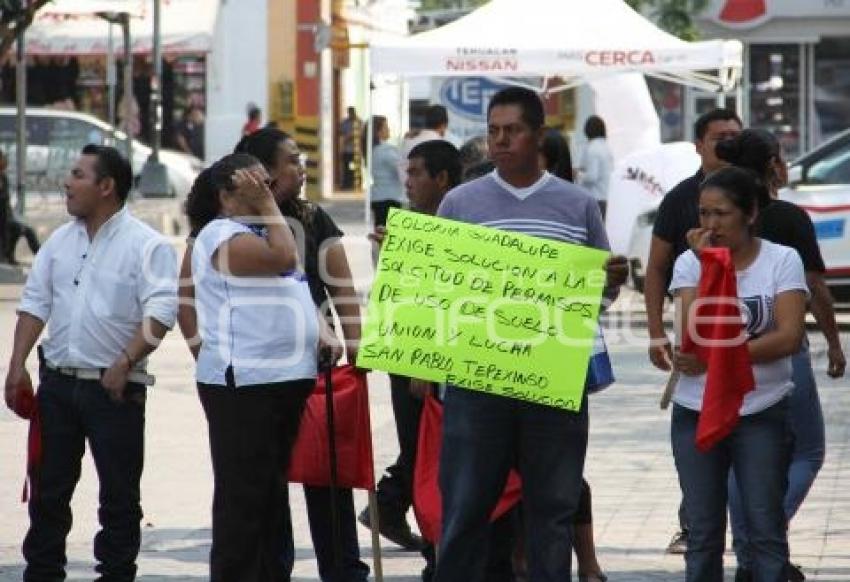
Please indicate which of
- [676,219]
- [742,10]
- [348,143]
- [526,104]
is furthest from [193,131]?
[526,104]

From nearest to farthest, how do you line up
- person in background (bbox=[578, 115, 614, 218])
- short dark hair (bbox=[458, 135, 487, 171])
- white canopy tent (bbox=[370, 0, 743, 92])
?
1. short dark hair (bbox=[458, 135, 487, 171])
2. white canopy tent (bbox=[370, 0, 743, 92])
3. person in background (bbox=[578, 115, 614, 218])

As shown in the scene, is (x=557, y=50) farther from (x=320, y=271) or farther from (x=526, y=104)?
(x=526, y=104)

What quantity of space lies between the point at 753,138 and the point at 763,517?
5.33 ft

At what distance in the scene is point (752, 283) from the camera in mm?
7086

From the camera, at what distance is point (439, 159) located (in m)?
8.38

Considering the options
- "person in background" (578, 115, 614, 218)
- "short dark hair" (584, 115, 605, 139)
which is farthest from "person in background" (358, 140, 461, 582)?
"short dark hair" (584, 115, 605, 139)

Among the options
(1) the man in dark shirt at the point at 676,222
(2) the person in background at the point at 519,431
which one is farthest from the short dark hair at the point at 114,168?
(1) the man in dark shirt at the point at 676,222

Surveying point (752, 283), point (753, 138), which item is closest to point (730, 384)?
point (752, 283)

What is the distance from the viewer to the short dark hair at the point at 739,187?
7070 millimetres

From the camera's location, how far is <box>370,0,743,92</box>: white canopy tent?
→ 2234cm

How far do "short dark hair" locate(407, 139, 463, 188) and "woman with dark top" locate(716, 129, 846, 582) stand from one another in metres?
1.01

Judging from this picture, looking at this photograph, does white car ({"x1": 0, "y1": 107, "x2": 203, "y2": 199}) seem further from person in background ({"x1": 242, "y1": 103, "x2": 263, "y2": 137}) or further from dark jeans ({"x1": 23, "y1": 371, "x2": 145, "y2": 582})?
dark jeans ({"x1": 23, "y1": 371, "x2": 145, "y2": 582})

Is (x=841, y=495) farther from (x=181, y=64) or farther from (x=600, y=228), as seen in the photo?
(x=181, y=64)

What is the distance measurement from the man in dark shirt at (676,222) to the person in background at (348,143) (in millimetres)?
32760
